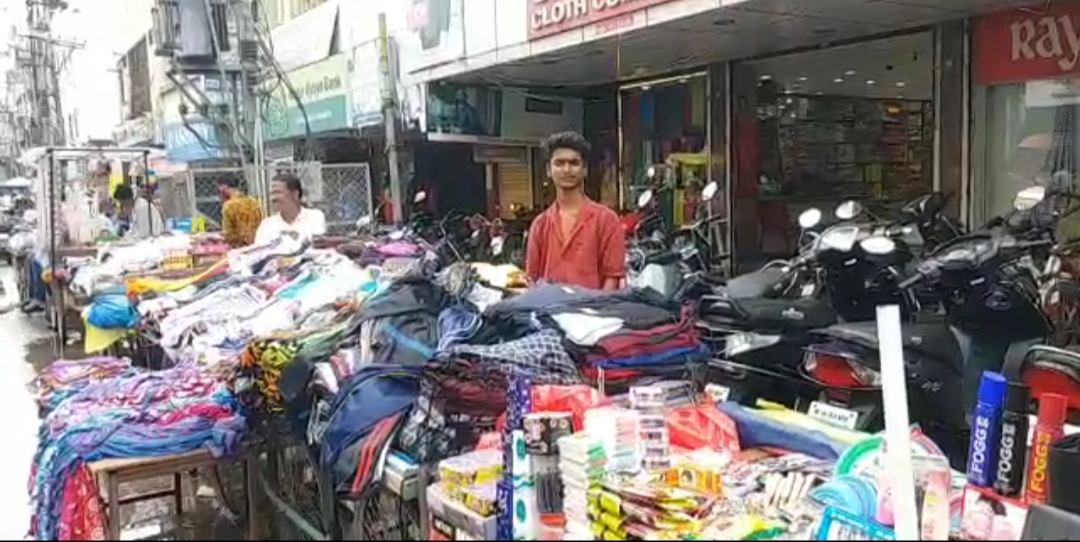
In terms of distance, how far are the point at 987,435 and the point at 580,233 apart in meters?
2.09

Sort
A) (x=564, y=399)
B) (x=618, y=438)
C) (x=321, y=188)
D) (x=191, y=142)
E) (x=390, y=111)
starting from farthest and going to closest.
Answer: (x=191, y=142)
(x=390, y=111)
(x=321, y=188)
(x=564, y=399)
(x=618, y=438)

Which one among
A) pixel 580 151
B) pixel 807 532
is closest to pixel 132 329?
→ pixel 580 151

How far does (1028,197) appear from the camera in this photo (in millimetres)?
6105

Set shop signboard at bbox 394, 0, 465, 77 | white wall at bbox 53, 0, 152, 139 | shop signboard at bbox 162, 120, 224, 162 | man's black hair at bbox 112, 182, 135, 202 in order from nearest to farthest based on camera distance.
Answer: shop signboard at bbox 394, 0, 465, 77
man's black hair at bbox 112, 182, 135, 202
shop signboard at bbox 162, 120, 224, 162
white wall at bbox 53, 0, 152, 139

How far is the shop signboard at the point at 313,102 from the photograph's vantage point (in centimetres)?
1177

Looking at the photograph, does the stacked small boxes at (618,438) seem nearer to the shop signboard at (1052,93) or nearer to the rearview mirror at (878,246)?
the rearview mirror at (878,246)

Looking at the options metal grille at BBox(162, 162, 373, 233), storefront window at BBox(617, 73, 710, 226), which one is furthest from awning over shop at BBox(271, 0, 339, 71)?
storefront window at BBox(617, 73, 710, 226)

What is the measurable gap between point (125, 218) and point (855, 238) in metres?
10.1

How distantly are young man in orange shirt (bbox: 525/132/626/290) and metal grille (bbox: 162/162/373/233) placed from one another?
5.19 m

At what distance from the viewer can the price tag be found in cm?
296

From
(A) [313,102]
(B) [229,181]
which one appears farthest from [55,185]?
(A) [313,102]

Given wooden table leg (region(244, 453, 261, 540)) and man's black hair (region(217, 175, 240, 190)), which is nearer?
wooden table leg (region(244, 453, 261, 540))

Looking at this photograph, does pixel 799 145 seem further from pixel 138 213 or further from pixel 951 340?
pixel 138 213

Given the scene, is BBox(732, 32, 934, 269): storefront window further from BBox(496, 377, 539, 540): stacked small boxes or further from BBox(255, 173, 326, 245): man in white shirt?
BBox(496, 377, 539, 540): stacked small boxes
